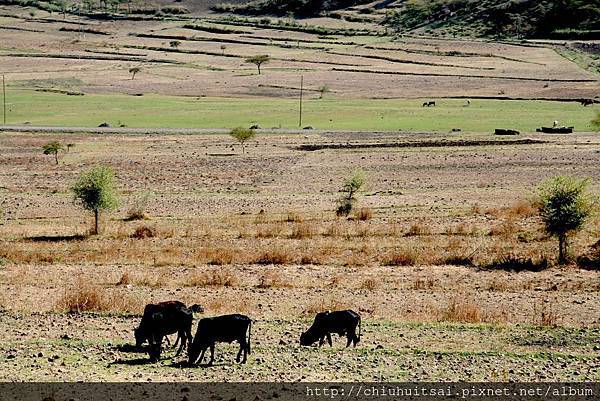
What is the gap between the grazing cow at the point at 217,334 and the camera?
17516 mm

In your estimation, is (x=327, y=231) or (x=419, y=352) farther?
(x=327, y=231)

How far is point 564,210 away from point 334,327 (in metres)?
14.6

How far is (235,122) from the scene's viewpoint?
289ft

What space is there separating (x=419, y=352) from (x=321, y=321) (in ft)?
7.30

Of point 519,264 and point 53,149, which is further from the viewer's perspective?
point 53,149

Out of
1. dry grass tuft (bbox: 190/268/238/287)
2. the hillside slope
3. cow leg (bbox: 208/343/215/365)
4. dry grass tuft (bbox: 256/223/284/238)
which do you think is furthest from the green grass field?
the hillside slope

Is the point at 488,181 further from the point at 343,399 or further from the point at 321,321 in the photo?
the point at 343,399

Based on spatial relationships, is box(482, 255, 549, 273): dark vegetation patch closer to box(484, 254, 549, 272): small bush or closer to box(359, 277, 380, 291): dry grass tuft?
box(484, 254, 549, 272): small bush

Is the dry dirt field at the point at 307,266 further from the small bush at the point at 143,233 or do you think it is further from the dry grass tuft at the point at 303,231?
the small bush at the point at 143,233

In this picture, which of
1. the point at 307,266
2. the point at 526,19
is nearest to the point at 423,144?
the point at 307,266

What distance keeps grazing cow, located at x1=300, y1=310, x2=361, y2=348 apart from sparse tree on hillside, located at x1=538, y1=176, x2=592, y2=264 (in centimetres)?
1390

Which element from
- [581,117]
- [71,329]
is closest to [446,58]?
[581,117]

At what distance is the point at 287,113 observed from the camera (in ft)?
316

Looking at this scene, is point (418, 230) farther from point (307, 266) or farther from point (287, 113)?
point (287, 113)
